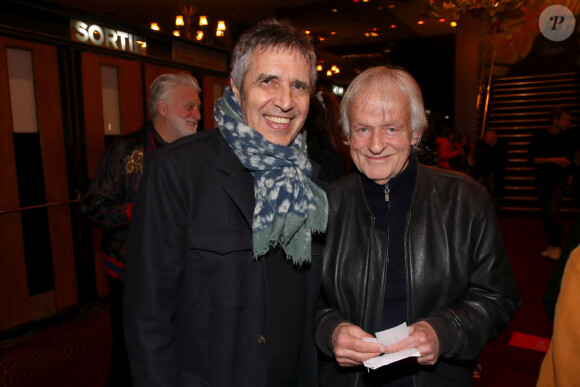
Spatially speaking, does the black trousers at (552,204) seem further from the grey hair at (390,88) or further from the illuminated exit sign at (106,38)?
the illuminated exit sign at (106,38)

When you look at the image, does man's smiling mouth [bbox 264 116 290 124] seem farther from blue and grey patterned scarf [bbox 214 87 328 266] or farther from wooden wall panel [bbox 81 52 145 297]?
wooden wall panel [bbox 81 52 145 297]

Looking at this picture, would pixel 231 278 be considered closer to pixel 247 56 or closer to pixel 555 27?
pixel 247 56

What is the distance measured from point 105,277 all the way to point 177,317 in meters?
3.77

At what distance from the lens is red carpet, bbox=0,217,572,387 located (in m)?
3.12

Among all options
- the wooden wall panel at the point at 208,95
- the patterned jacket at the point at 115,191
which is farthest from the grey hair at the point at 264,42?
the wooden wall panel at the point at 208,95

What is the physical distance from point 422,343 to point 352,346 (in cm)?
21

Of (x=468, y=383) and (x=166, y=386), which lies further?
(x=468, y=383)

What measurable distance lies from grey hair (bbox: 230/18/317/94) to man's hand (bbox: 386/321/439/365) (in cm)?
94

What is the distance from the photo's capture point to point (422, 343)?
1.27 metres

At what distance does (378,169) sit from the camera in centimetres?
151

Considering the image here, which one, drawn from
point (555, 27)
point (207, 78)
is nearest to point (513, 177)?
point (555, 27)

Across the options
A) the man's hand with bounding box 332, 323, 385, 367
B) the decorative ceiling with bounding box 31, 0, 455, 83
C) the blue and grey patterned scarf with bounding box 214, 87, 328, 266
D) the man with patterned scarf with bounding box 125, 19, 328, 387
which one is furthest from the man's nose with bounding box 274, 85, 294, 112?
the decorative ceiling with bounding box 31, 0, 455, 83

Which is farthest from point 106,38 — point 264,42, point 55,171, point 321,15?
point 321,15

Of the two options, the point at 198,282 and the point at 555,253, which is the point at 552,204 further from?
the point at 198,282
